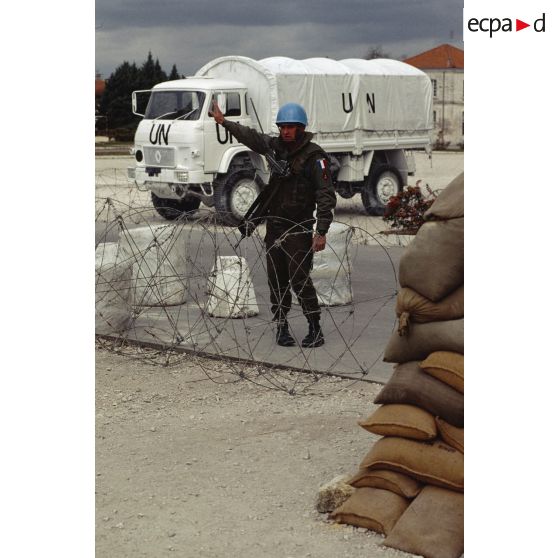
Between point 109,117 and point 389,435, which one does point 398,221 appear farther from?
point 109,117

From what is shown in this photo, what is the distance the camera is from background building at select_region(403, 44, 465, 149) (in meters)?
48.4

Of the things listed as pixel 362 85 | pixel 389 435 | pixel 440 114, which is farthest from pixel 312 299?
pixel 440 114

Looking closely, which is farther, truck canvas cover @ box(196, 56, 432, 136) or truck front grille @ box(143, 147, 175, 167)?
truck canvas cover @ box(196, 56, 432, 136)

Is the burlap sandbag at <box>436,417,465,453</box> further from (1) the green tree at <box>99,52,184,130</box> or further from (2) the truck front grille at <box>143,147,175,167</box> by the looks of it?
(1) the green tree at <box>99,52,184,130</box>

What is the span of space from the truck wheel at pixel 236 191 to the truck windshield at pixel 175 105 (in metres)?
1.16

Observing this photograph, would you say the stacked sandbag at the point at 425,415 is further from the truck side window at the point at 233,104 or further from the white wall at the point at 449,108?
the white wall at the point at 449,108

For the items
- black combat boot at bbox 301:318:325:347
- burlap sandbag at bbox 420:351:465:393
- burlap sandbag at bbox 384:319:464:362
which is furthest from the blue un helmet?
→ burlap sandbag at bbox 420:351:465:393

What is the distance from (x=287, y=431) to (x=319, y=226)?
206 cm

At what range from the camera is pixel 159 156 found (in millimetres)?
17500

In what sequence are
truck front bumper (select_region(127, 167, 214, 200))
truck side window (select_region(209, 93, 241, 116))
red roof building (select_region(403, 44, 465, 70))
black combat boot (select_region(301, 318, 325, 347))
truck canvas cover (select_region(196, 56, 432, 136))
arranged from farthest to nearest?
1. red roof building (select_region(403, 44, 465, 70))
2. truck canvas cover (select_region(196, 56, 432, 136))
3. truck side window (select_region(209, 93, 241, 116))
4. truck front bumper (select_region(127, 167, 214, 200))
5. black combat boot (select_region(301, 318, 325, 347))

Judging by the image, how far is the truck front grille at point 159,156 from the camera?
17266mm

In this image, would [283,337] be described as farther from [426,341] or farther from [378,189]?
[378,189]

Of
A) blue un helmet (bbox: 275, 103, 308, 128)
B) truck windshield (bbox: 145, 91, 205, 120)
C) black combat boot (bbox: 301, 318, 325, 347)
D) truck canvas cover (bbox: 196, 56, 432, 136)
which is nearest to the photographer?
blue un helmet (bbox: 275, 103, 308, 128)

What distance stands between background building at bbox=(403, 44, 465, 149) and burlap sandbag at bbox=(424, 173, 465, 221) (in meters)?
41.0
